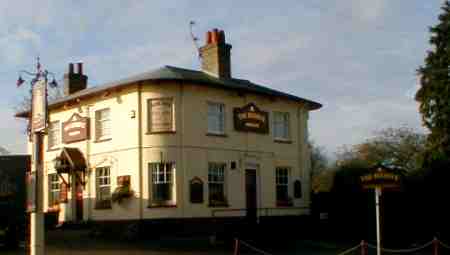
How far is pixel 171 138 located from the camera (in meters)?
28.0

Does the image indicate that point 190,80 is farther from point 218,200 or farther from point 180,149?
point 218,200

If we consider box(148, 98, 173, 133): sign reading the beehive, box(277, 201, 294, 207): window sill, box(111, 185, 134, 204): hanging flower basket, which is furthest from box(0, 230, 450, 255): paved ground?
box(148, 98, 173, 133): sign reading the beehive

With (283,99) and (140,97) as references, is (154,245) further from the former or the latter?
(283,99)

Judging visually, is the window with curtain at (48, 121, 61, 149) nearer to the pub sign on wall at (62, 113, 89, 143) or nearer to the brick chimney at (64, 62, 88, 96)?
the pub sign on wall at (62, 113, 89, 143)

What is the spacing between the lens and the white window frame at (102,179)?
2973 cm

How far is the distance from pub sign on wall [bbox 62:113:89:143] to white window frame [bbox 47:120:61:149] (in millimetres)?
677

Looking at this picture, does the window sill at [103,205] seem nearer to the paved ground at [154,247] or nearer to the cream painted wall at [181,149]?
the cream painted wall at [181,149]

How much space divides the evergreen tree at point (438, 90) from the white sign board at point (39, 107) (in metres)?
24.9

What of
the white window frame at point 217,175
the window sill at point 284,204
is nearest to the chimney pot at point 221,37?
the white window frame at point 217,175

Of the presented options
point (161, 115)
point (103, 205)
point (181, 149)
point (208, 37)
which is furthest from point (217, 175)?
point (208, 37)

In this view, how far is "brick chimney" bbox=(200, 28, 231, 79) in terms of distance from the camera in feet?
100

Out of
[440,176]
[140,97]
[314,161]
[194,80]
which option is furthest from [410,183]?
[314,161]

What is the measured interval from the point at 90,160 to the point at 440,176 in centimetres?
1613

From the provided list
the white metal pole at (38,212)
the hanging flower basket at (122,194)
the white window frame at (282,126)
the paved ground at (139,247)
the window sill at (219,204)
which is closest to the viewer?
the white metal pole at (38,212)
